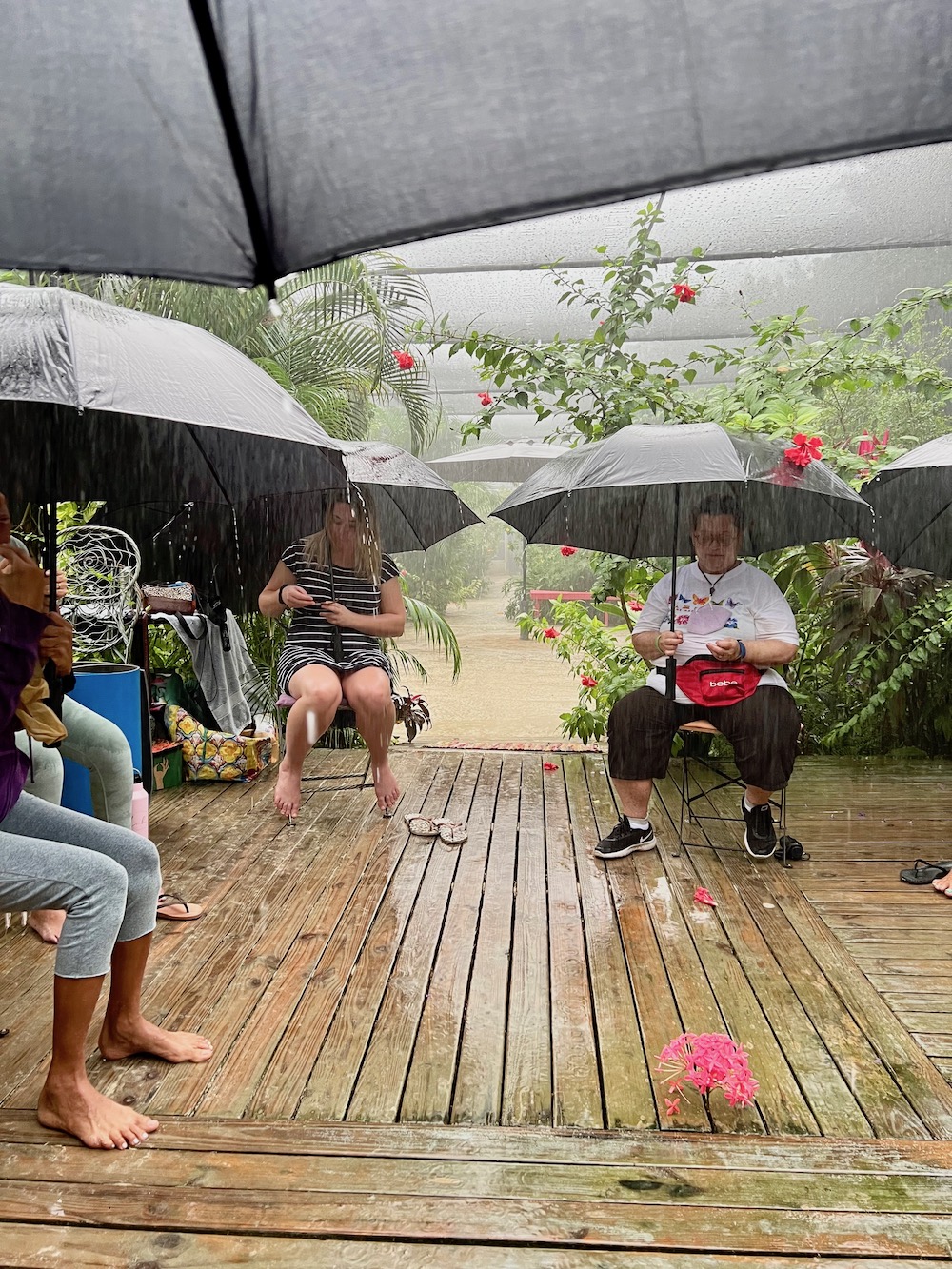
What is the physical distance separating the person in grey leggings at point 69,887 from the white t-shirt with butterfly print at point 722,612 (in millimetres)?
2282

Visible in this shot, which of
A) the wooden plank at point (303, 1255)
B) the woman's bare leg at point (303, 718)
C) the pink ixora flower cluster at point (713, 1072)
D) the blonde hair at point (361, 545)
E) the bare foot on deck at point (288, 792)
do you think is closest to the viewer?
the wooden plank at point (303, 1255)

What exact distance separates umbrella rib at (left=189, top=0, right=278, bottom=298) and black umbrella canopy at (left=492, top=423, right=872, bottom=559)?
231 centimetres

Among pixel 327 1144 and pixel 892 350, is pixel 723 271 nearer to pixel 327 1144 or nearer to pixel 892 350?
pixel 892 350

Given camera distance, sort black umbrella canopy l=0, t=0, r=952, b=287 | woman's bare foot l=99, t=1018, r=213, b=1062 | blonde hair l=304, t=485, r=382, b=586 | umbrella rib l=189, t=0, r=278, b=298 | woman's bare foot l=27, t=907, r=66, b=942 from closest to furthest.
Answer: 1. black umbrella canopy l=0, t=0, r=952, b=287
2. umbrella rib l=189, t=0, r=278, b=298
3. woman's bare foot l=99, t=1018, r=213, b=1062
4. woman's bare foot l=27, t=907, r=66, b=942
5. blonde hair l=304, t=485, r=382, b=586

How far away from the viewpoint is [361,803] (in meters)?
A: 4.44

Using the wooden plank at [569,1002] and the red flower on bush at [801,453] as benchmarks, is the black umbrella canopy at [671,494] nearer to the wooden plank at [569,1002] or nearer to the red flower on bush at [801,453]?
the red flower on bush at [801,453]

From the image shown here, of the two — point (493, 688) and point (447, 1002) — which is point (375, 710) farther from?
point (493, 688)

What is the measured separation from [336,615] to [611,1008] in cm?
199

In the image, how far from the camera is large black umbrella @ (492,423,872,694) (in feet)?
11.3

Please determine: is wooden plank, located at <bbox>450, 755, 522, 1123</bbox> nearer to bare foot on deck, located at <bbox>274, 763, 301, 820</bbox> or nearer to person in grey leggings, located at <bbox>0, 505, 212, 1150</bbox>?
person in grey leggings, located at <bbox>0, 505, 212, 1150</bbox>

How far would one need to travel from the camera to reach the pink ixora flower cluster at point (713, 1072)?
206 cm

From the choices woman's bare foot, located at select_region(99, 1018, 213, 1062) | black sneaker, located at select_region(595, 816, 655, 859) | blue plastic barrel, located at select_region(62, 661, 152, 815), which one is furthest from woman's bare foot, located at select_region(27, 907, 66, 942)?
black sneaker, located at select_region(595, 816, 655, 859)

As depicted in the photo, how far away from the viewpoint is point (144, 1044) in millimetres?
2227

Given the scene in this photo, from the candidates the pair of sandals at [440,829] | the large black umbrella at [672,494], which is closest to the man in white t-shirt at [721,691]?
Answer: the large black umbrella at [672,494]
